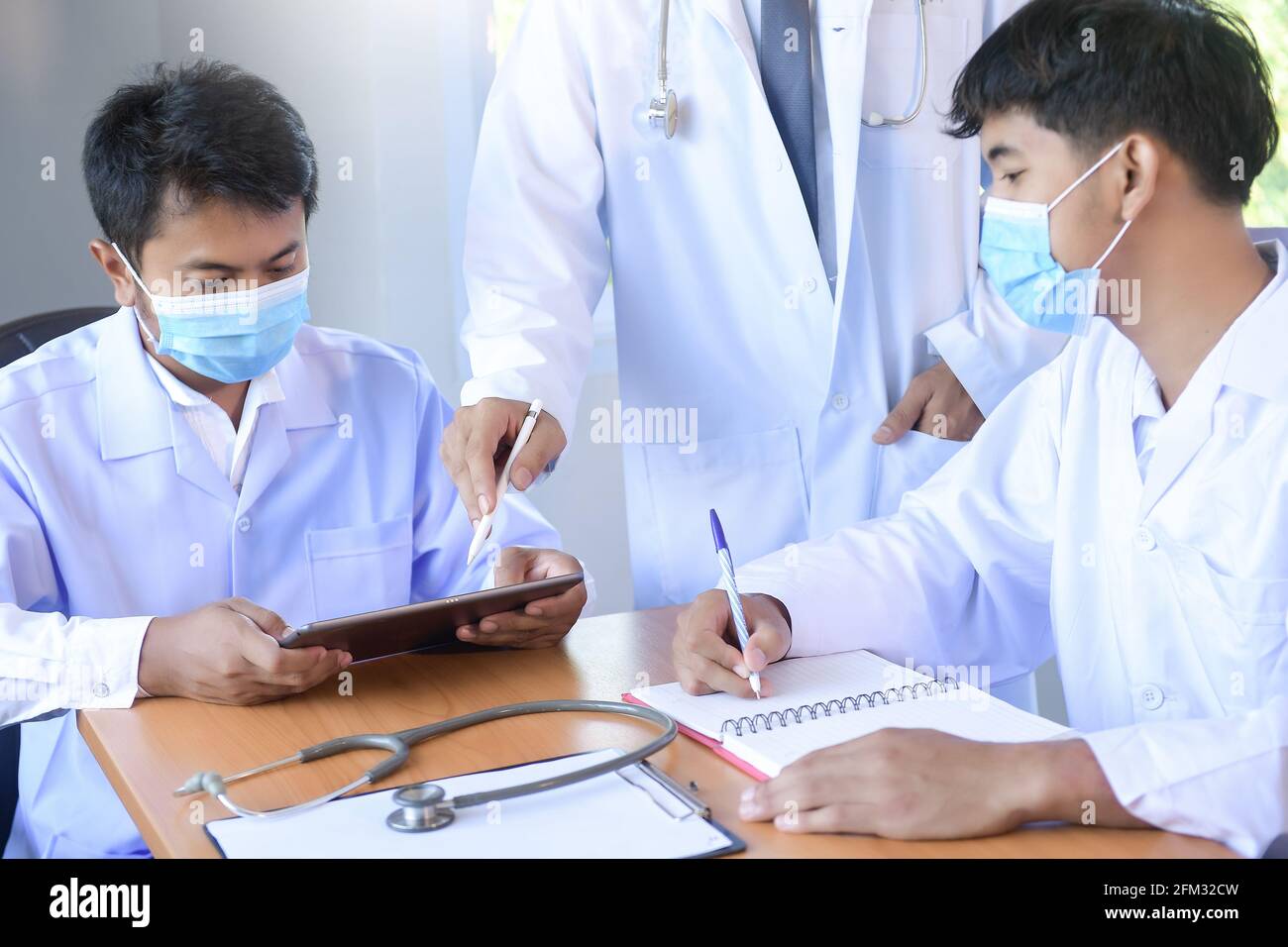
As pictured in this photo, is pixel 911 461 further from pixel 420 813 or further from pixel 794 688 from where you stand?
pixel 420 813

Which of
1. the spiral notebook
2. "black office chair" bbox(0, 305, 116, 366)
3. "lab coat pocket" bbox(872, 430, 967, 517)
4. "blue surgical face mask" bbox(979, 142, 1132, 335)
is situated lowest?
the spiral notebook

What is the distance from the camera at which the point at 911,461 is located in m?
1.80

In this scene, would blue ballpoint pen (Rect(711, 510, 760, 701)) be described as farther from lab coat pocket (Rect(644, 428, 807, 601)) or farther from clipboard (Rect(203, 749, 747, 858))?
lab coat pocket (Rect(644, 428, 807, 601))

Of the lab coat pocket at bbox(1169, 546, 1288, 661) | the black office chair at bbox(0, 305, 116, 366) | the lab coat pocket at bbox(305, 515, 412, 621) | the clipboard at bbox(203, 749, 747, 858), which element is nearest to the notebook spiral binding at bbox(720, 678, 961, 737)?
the clipboard at bbox(203, 749, 747, 858)

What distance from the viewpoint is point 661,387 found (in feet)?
6.29

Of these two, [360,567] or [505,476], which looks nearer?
[505,476]

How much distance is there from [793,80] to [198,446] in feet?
3.11

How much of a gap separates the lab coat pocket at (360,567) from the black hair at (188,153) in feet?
1.43

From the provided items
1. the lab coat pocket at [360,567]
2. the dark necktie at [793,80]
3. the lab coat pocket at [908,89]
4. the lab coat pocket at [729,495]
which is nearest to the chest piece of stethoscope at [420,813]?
the lab coat pocket at [360,567]

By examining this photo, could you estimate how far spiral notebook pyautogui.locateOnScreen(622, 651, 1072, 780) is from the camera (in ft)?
3.62

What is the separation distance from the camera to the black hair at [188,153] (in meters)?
1.62

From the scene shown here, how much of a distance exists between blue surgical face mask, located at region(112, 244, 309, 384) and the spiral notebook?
27.7 inches

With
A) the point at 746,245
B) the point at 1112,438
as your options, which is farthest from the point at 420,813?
the point at 746,245

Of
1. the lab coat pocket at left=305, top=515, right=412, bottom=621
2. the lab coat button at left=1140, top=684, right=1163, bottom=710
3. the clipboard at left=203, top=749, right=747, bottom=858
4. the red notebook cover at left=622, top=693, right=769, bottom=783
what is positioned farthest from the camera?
the lab coat pocket at left=305, top=515, right=412, bottom=621
